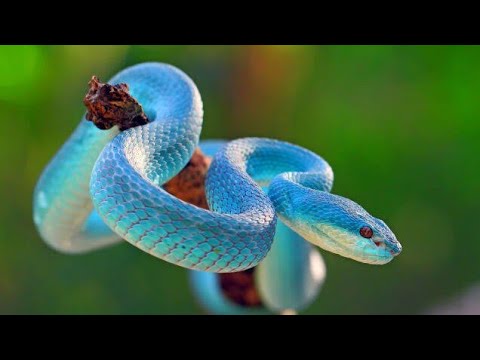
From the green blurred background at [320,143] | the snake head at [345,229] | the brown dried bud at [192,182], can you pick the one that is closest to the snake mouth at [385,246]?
the snake head at [345,229]

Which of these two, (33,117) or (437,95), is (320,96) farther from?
(33,117)

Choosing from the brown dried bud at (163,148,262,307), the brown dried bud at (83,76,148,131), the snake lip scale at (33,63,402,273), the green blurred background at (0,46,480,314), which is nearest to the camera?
the snake lip scale at (33,63,402,273)

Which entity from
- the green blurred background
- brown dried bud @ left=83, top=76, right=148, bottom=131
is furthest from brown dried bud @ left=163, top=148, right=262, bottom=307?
the green blurred background

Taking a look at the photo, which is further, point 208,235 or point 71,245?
point 71,245

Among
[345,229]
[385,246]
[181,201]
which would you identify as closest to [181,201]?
[181,201]

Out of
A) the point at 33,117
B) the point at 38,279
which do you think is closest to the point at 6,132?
the point at 33,117

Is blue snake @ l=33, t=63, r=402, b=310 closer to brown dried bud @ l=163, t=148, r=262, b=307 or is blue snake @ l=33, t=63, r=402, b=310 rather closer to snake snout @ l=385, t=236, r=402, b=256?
snake snout @ l=385, t=236, r=402, b=256

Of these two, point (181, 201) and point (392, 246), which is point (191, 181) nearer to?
point (181, 201)
